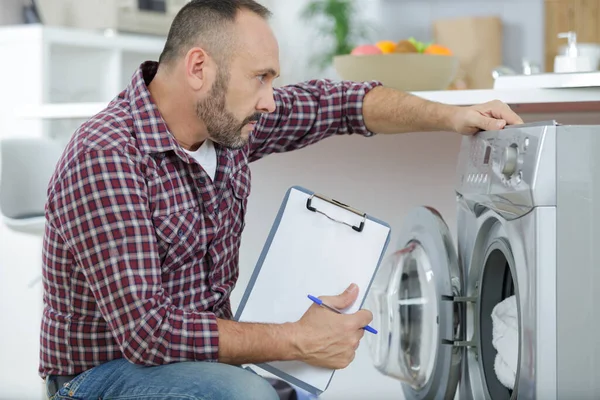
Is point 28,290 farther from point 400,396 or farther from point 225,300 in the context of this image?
point 225,300

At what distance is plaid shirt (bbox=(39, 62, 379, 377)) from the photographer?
127 cm

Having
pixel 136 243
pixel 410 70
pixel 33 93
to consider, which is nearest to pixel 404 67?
pixel 410 70

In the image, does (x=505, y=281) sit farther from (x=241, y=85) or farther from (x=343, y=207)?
(x=241, y=85)

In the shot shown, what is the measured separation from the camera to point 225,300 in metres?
1.56

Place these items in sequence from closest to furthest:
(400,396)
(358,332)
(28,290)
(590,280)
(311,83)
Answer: (590,280) < (358,332) < (311,83) < (400,396) < (28,290)

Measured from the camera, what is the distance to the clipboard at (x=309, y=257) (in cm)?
148

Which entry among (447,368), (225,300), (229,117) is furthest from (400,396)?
(229,117)

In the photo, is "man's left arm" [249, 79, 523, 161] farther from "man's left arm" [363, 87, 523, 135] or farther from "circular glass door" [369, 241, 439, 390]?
"circular glass door" [369, 241, 439, 390]

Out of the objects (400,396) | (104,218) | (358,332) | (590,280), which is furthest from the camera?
(400,396)

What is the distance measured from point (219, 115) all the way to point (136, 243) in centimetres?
28

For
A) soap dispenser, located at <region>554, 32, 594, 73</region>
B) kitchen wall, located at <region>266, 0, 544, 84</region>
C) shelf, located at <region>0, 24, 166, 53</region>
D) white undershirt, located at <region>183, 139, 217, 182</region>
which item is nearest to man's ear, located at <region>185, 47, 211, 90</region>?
white undershirt, located at <region>183, 139, 217, 182</region>

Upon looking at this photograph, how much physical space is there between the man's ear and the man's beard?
2 centimetres

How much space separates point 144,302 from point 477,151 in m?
0.63

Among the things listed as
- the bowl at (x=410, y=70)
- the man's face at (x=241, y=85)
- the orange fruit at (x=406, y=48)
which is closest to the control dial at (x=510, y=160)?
the man's face at (x=241, y=85)
